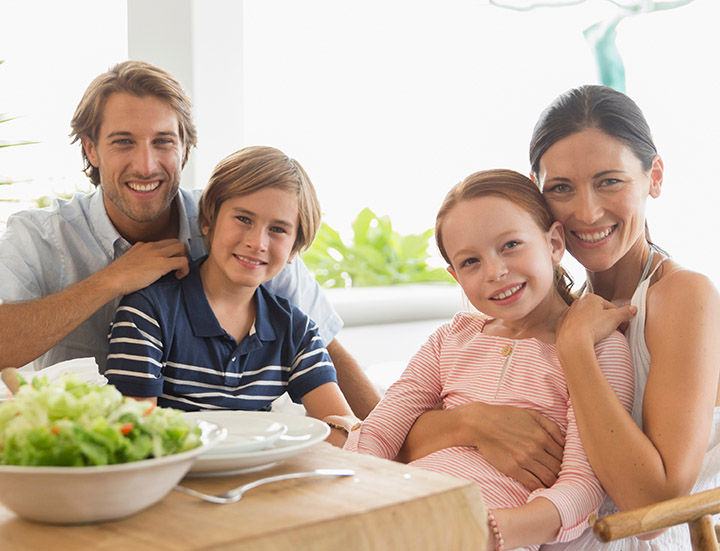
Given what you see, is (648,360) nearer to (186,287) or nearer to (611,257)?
(611,257)

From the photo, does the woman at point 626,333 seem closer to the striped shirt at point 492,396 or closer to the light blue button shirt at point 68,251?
the striped shirt at point 492,396

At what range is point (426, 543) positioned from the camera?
3.13 ft

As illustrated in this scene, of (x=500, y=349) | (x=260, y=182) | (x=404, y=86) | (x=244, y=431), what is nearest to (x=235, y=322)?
(x=260, y=182)

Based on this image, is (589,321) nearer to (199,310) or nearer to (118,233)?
(199,310)

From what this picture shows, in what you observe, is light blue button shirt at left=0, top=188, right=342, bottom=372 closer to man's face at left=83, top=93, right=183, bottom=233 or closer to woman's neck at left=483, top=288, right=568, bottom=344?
man's face at left=83, top=93, right=183, bottom=233

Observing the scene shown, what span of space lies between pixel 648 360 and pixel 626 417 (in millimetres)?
198

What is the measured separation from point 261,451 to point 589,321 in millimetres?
805

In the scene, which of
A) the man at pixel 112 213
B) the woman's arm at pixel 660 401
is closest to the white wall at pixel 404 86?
the man at pixel 112 213

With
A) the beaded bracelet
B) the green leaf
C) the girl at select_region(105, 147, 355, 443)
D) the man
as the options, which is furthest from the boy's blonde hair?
the green leaf

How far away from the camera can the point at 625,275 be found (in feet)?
6.02

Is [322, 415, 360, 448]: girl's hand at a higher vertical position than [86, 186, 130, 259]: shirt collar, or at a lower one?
lower

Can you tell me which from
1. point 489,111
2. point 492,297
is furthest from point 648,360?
point 489,111

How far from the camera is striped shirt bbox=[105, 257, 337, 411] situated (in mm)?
1851

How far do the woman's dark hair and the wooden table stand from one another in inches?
38.0
